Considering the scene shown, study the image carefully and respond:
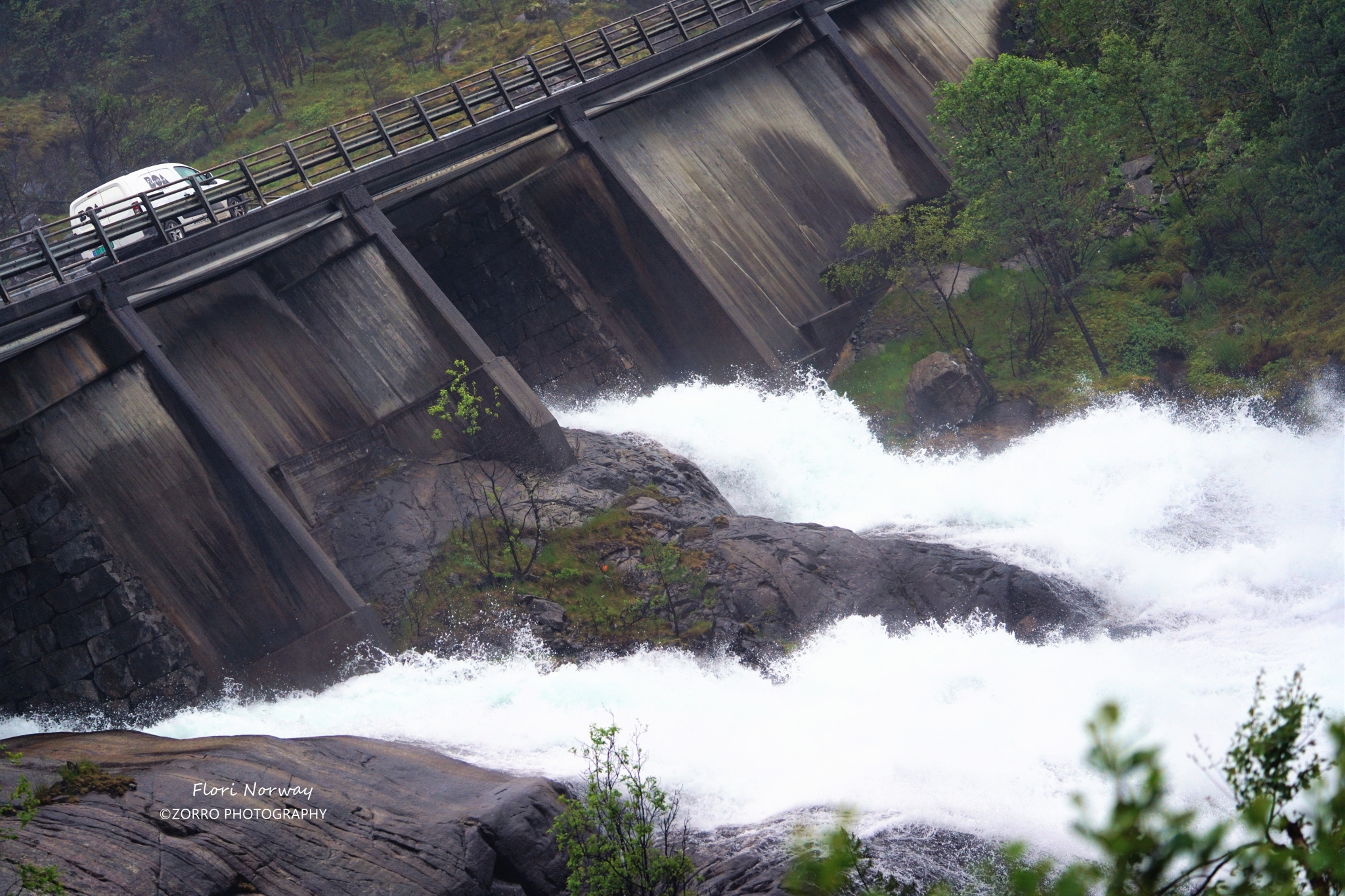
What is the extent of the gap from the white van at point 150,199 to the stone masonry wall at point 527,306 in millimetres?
5204

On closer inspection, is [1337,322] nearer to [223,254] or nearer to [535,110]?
[535,110]

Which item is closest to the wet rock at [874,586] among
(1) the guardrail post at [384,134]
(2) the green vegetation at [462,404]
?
(2) the green vegetation at [462,404]

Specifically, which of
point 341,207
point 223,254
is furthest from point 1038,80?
point 223,254

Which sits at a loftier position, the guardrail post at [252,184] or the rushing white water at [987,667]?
the guardrail post at [252,184]

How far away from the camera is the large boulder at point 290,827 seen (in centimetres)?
937

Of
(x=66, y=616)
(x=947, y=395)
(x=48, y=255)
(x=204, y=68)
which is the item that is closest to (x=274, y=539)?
(x=66, y=616)

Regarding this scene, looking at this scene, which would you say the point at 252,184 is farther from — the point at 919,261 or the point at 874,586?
the point at 919,261

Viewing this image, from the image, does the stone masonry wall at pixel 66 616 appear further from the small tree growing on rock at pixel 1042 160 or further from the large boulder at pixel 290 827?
the small tree growing on rock at pixel 1042 160

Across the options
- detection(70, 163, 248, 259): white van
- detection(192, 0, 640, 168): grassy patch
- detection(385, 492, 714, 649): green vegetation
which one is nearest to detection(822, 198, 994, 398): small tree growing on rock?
detection(385, 492, 714, 649): green vegetation

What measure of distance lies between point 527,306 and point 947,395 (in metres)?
10.1

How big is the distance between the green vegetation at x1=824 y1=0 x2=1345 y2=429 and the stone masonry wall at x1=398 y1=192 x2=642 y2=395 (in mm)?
6246

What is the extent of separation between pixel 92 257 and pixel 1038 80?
69.8ft

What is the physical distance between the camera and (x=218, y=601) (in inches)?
696

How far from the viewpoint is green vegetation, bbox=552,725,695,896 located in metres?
8.96
